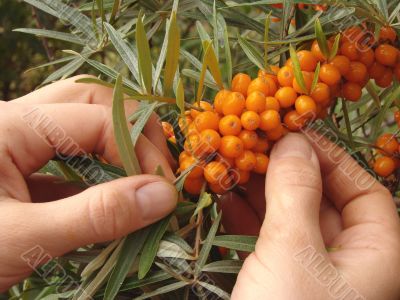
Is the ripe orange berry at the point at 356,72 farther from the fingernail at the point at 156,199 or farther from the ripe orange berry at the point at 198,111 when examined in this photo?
the fingernail at the point at 156,199

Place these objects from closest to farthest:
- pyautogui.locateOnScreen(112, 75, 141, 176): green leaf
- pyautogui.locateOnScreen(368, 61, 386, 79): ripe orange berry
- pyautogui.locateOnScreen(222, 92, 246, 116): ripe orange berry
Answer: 1. pyautogui.locateOnScreen(112, 75, 141, 176): green leaf
2. pyautogui.locateOnScreen(222, 92, 246, 116): ripe orange berry
3. pyautogui.locateOnScreen(368, 61, 386, 79): ripe orange berry

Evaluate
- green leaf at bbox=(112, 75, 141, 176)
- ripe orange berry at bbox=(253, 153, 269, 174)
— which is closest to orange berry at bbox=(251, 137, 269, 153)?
ripe orange berry at bbox=(253, 153, 269, 174)

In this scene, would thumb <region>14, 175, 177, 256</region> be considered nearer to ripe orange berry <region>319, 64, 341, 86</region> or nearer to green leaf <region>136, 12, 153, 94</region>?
green leaf <region>136, 12, 153, 94</region>

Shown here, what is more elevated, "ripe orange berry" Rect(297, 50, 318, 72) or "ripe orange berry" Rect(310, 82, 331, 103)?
"ripe orange berry" Rect(297, 50, 318, 72)

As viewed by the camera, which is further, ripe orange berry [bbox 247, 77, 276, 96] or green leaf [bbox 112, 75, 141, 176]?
ripe orange berry [bbox 247, 77, 276, 96]

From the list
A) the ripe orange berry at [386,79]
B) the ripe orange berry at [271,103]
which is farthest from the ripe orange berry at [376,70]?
the ripe orange berry at [271,103]

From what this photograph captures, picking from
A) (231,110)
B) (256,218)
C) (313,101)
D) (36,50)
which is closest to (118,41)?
(231,110)
